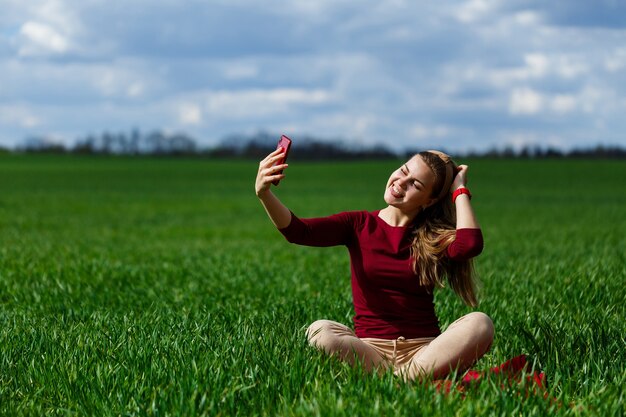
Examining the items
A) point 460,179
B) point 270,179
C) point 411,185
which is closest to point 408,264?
point 411,185

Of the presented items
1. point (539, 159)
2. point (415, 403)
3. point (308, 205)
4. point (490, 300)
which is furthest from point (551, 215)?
point (539, 159)

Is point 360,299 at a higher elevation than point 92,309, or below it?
higher

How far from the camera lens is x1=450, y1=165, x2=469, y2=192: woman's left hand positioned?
4.93m

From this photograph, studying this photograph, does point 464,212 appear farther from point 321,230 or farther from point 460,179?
point 321,230

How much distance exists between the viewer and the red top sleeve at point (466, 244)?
15.6ft

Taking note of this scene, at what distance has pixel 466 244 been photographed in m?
4.76

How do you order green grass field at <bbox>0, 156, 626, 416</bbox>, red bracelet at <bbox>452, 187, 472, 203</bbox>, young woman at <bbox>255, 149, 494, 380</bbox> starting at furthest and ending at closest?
1. red bracelet at <bbox>452, 187, 472, 203</bbox>
2. young woman at <bbox>255, 149, 494, 380</bbox>
3. green grass field at <bbox>0, 156, 626, 416</bbox>

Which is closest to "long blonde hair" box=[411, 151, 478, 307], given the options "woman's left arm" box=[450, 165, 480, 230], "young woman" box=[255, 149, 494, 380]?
"young woman" box=[255, 149, 494, 380]

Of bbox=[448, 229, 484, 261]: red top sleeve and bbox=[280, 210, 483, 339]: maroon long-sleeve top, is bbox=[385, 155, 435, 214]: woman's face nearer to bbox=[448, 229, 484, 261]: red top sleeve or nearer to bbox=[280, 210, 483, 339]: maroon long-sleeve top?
bbox=[280, 210, 483, 339]: maroon long-sleeve top

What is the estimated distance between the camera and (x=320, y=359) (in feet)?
15.2

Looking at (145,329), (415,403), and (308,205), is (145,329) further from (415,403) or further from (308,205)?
(308,205)

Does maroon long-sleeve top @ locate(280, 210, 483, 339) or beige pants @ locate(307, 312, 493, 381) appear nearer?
beige pants @ locate(307, 312, 493, 381)

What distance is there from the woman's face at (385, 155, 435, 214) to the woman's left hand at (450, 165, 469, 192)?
0.16m

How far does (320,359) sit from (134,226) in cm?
1860
